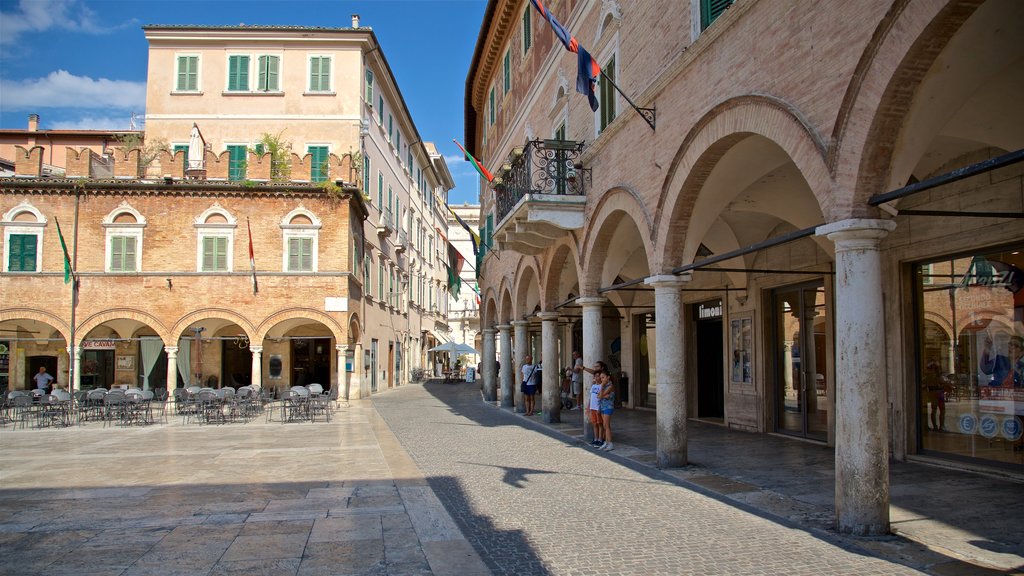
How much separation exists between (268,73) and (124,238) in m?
9.68

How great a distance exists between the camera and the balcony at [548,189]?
15.0 m

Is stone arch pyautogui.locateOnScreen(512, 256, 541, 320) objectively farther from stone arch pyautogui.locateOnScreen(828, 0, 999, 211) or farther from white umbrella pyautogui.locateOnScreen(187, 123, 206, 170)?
white umbrella pyautogui.locateOnScreen(187, 123, 206, 170)

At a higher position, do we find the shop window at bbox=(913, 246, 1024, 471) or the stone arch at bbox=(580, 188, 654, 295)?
the stone arch at bbox=(580, 188, 654, 295)

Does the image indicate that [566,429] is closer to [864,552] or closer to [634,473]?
[634,473]

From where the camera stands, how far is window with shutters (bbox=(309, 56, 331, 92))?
3216 cm

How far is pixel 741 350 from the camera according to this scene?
16.1 metres

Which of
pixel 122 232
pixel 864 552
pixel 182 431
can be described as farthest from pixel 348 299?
pixel 864 552

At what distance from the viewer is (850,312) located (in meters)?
6.91

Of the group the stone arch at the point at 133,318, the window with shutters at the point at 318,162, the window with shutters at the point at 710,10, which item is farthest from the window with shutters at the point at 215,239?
the window with shutters at the point at 710,10

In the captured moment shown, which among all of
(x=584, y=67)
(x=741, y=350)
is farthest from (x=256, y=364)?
(x=584, y=67)

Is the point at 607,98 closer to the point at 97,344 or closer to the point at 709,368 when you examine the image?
the point at 709,368

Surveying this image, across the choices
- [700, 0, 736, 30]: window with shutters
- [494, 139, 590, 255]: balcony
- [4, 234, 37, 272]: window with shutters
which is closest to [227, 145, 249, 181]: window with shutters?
[4, 234, 37, 272]: window with shutters

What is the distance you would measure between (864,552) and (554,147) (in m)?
10.5

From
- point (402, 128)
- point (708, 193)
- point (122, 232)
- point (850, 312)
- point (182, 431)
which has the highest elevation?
point (402, 128)
